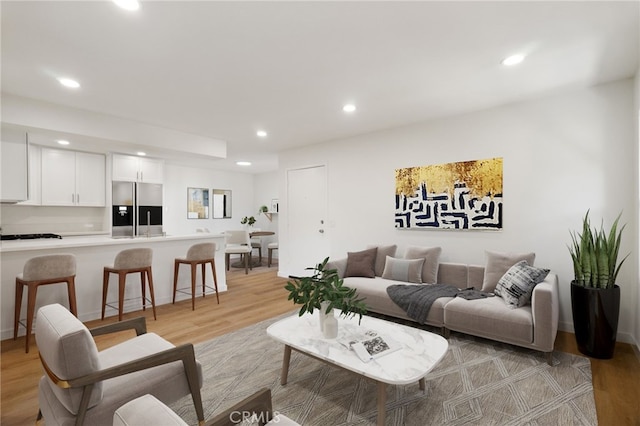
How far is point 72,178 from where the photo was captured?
5.38 m

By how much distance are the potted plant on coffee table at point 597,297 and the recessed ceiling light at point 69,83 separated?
4889mm

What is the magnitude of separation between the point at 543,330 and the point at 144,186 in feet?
21.0

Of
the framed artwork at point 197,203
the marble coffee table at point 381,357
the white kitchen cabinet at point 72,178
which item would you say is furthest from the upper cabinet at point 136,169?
the marble coffee table at point 381,357

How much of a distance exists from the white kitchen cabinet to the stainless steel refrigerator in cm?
36

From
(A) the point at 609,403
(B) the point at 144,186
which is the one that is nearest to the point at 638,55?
(A) the point at 609,403

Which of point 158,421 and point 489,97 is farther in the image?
point 489,97

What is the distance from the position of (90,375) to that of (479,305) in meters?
2.99

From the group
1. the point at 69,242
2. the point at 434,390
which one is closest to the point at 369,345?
the point at 434,390

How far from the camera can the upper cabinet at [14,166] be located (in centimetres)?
353

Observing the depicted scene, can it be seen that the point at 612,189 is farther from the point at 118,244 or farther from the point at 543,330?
the point at 118,244

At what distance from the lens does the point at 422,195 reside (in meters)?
4.28

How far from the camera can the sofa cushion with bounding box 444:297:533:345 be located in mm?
2709

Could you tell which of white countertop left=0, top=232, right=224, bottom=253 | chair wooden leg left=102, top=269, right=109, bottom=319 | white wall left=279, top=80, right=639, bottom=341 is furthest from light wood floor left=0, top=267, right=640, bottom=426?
white countertop left=0, top=232, right=224, bottom=253

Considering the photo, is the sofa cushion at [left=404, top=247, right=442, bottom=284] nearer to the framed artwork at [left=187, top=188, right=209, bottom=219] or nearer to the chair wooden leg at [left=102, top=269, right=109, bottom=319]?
the chair wooden leg at [left=102, top=269, right=109, bottom=319]
